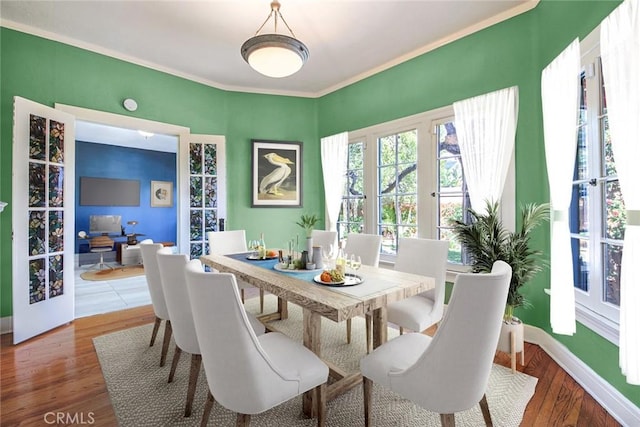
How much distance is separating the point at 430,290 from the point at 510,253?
66 cm

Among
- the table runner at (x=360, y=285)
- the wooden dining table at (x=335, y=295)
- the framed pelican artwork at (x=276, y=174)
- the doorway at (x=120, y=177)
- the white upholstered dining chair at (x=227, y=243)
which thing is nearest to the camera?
the wooden dining table at (x=335, y=295)

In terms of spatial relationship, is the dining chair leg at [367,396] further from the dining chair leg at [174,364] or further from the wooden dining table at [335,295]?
the dining chair leg at [174,364]

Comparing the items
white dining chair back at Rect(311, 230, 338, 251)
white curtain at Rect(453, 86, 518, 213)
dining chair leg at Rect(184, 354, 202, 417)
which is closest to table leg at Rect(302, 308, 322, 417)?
dining chair leg at Rect(184, 354, 202, 417)

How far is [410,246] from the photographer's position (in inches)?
97.5

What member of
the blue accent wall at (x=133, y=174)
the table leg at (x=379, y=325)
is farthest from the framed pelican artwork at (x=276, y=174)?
the blue accent wall at (x=133, y=174)

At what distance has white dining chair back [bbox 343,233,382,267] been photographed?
104 inches

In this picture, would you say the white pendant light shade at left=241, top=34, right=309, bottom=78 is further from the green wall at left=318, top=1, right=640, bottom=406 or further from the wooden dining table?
the green wall at left=318, top=1, right=640, bottom=406

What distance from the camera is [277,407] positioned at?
1747 mm

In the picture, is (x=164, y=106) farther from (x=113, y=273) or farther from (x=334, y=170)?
(x=113, y=273)

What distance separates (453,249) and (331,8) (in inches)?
105

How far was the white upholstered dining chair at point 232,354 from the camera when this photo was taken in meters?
1.10

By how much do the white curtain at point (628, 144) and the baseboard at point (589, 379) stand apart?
0.37 m

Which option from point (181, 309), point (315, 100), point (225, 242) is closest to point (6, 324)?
point (225, 242)

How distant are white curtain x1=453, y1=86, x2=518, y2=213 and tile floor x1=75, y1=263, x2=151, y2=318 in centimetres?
413
